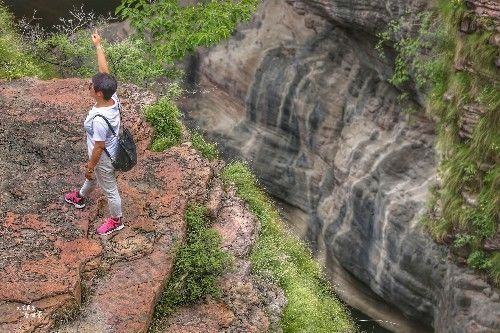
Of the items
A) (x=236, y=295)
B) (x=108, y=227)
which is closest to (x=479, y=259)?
(x=236, y=295)

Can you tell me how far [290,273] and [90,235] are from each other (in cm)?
267

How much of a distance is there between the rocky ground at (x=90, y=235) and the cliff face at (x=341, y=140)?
4114mm

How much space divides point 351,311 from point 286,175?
3.36 m

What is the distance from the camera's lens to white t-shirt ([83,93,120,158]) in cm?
547

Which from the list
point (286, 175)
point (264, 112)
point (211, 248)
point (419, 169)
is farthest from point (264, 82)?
point (211, 248)

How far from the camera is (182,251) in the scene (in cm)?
639

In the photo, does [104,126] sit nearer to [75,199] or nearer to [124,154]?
[124,154]

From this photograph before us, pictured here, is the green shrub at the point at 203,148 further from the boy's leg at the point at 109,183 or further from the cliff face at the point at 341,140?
the cliff face at the point at 341,140

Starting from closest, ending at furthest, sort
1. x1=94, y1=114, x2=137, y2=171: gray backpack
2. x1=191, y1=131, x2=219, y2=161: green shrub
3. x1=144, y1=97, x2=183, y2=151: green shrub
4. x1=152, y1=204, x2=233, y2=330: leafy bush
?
x1=94, y1=114, x2=137, y2=171: gray backpack < x1=152, y1=204, x2=233, y2=330: leafy bush < x1=144, y1=97, x2=183, y2=151: green shrub < x1=191, y1=131, x2=219, y2=161: green shrub

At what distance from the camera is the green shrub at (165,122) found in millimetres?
7984

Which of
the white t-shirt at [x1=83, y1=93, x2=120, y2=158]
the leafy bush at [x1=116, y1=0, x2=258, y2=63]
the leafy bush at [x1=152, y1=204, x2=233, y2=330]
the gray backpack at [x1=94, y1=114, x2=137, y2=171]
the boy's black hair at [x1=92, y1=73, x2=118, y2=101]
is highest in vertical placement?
the boy's black hair at [x1=92, y1=73, x2=118, y2=101]

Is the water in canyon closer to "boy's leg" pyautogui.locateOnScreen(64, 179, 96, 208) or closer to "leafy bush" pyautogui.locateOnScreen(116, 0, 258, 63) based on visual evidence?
"leafy bush" pyautogui.locateOnScreen(116, 0, 258, 63)

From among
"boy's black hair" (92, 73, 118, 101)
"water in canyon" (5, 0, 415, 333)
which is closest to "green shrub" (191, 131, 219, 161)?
"boy's black hair" (92, 73, 118, 101)

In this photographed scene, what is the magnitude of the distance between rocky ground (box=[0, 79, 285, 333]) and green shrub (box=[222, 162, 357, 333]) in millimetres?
304
